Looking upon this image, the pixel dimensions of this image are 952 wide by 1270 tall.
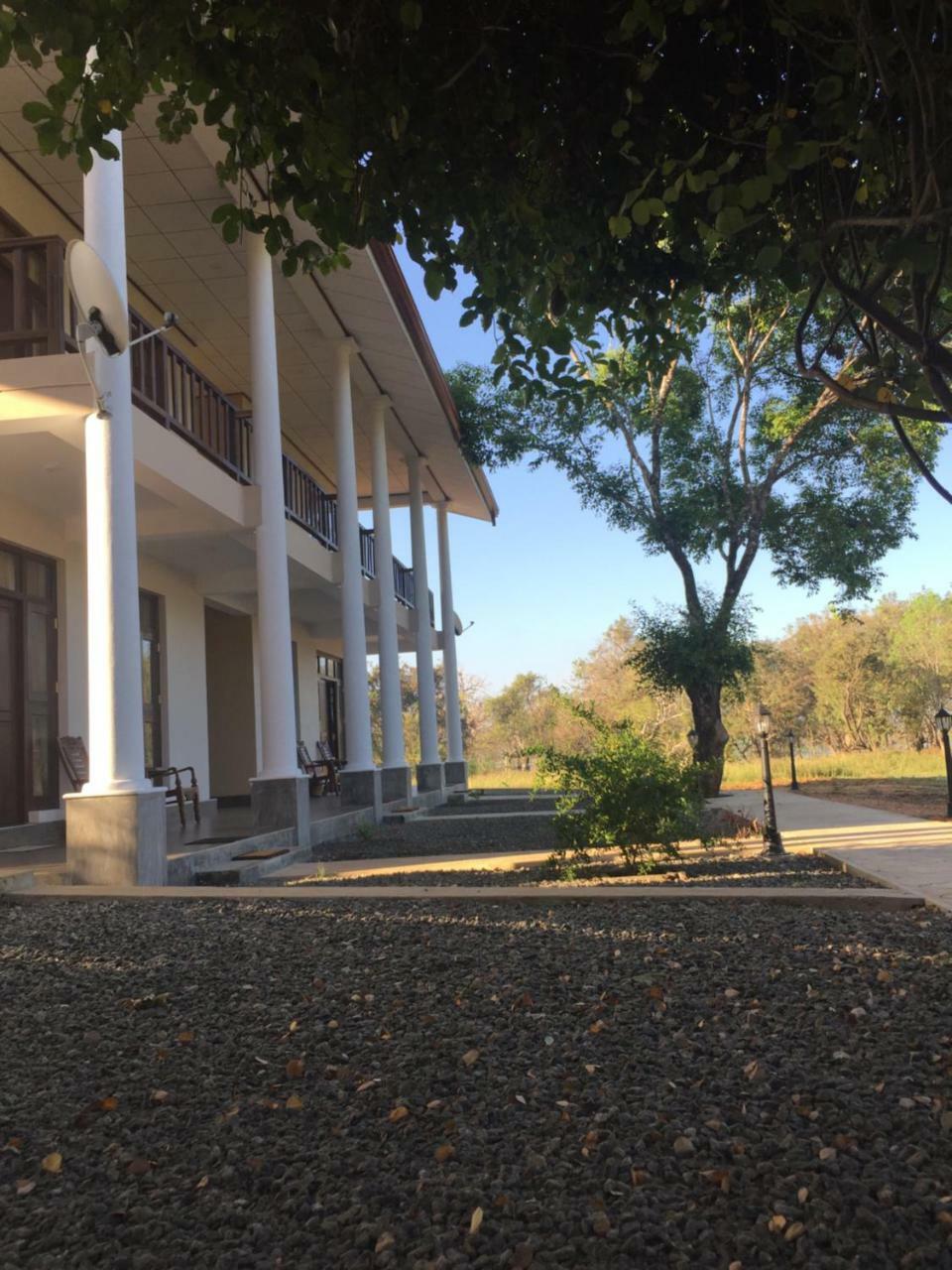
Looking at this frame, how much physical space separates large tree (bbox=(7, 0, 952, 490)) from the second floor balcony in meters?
4.62

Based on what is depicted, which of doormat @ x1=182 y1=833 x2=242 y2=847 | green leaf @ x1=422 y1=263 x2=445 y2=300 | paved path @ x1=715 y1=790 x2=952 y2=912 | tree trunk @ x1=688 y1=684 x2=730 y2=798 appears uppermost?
green leaf @ x1=422 y1=263 x2=445 y2=300

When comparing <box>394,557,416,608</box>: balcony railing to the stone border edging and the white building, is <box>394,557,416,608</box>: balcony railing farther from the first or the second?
the stone border edging

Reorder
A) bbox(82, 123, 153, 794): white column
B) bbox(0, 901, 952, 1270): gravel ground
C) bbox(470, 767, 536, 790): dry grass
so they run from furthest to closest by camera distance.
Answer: bbox(470, 767, 536, 790): dry grass < bbox(82, 123, 153, 794): white column < bbox(0, 901, 952, 1270): gravel ground

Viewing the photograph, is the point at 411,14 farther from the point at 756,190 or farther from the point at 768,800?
the point at 768,800

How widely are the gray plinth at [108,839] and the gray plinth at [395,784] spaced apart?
322 inches

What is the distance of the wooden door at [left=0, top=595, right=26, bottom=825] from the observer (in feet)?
29.4

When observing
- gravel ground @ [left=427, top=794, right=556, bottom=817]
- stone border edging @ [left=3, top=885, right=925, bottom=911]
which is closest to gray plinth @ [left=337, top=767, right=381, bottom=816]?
gravel ground @ [left=427, top=794, right=556, bottom=817]

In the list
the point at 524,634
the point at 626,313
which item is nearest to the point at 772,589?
the point at 626,313

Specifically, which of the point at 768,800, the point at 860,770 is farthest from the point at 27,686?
the point at 860,770

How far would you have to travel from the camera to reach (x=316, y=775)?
15.9 m

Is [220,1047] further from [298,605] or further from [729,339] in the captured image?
[729,339]

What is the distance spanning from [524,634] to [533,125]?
59742 mm

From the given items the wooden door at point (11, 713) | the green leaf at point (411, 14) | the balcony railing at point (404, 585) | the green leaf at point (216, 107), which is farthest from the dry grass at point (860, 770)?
the green leaf at point (411, 14)

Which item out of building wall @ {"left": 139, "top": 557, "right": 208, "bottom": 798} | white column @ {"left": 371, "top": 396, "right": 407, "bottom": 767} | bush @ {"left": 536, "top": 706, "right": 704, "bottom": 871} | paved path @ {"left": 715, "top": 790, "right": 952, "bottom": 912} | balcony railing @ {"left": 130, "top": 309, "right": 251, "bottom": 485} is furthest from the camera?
white column @ {"left": 371, "top": 396, "right": 407, "bottom": 767}
